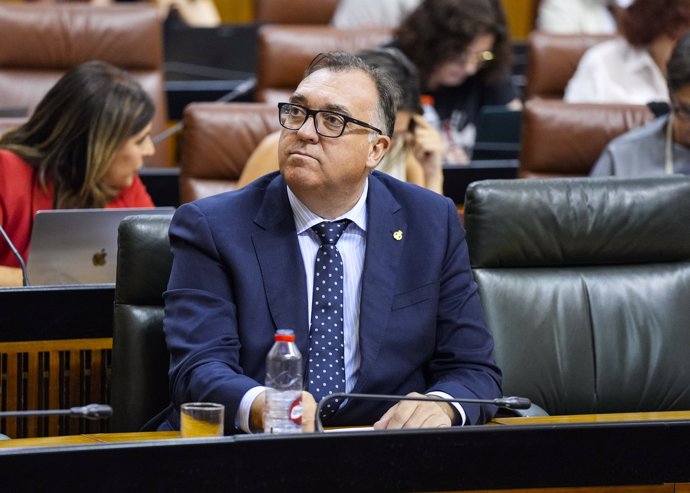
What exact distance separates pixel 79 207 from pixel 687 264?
1428 mm

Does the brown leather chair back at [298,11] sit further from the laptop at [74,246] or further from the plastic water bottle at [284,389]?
the plastic water bottle at [284,389]

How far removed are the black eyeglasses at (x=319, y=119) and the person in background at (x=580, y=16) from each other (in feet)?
13.7

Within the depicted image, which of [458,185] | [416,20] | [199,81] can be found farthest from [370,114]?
[199,81]

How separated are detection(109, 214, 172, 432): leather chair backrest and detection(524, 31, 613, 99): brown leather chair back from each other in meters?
2.98

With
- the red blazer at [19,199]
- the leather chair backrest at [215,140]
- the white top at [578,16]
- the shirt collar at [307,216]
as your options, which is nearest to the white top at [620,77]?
the leather chair backrest at [215,140]

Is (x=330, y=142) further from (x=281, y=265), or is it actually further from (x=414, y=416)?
(x=414, y=416)

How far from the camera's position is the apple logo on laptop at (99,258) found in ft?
8.19

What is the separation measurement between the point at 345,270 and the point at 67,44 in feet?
9.38

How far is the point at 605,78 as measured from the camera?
4445 mm

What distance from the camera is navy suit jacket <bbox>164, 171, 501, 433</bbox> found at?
1909 mm

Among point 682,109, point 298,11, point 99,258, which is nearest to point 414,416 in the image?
point 99,258

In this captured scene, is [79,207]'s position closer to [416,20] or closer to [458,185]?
[458,185]

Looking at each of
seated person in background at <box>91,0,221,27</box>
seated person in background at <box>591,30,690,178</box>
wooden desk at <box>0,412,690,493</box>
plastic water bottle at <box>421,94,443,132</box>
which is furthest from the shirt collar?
seated person in background at <box>91,0,221,27</box>

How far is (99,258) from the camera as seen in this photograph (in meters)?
2.50
